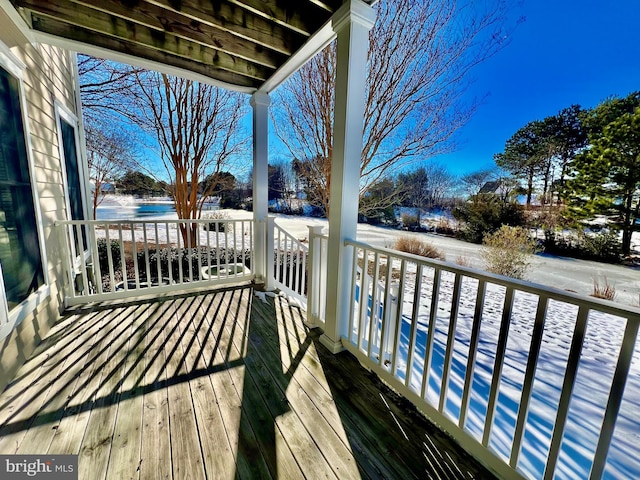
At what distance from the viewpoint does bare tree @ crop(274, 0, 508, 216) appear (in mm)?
3945

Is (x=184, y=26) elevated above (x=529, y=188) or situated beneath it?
elevated above

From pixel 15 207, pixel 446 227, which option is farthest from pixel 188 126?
pixel 446 227

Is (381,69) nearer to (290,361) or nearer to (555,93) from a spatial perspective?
(290,361)

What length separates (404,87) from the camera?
4.30 metres

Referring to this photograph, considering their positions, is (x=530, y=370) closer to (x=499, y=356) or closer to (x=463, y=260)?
(x=499, y=356)

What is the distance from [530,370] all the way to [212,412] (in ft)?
5.31

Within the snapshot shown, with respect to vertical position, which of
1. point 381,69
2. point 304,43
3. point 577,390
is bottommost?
point 577,390

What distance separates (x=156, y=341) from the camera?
2.20 meters

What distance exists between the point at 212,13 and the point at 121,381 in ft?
9.47

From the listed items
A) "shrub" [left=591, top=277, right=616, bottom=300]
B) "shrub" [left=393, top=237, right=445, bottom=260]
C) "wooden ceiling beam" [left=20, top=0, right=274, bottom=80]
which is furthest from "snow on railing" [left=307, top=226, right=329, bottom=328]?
"shrub" [left=591, top=277, right=616, bottom=300]

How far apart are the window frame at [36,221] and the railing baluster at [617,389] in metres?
3.06

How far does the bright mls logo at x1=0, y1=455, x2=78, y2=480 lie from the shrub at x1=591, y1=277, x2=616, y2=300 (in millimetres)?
7663

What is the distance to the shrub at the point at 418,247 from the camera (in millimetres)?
7098

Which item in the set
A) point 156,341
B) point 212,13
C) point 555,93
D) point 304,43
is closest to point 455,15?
point 304,43
